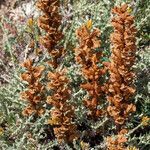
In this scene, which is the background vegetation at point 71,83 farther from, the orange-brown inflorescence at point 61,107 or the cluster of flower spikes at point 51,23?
the cluster of flower spikes at point 51,23

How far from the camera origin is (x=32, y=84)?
287cm

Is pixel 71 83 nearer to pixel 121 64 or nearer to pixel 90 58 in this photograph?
pixel 90 58

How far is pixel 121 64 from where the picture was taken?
2.74 meters

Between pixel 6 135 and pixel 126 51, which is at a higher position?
pixel 126 51

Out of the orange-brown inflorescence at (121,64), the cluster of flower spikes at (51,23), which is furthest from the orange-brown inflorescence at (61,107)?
the cluster of flower spikes at (51,23)

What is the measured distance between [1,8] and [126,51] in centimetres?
238

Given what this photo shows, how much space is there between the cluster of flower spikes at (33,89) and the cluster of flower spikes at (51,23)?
346mm

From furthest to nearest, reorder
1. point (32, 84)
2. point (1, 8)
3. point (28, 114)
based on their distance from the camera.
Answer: point (1, 8), point (28, 114), point (32, 84)

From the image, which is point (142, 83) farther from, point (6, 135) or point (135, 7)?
point (6, 135)

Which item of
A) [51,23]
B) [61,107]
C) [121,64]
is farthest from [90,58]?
[51,23]

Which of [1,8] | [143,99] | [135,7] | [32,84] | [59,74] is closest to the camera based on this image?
[59,74]

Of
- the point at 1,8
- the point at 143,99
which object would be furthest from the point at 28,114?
the point at 1,8

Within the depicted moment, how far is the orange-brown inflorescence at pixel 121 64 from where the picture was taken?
2.64 meters

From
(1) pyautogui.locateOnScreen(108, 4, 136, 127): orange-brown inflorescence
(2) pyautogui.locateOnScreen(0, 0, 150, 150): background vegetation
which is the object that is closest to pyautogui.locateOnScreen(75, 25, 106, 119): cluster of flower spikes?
(1) pyautogui.locateOnScreen(108, 4, 136, 127): orange-brown inflorescence
